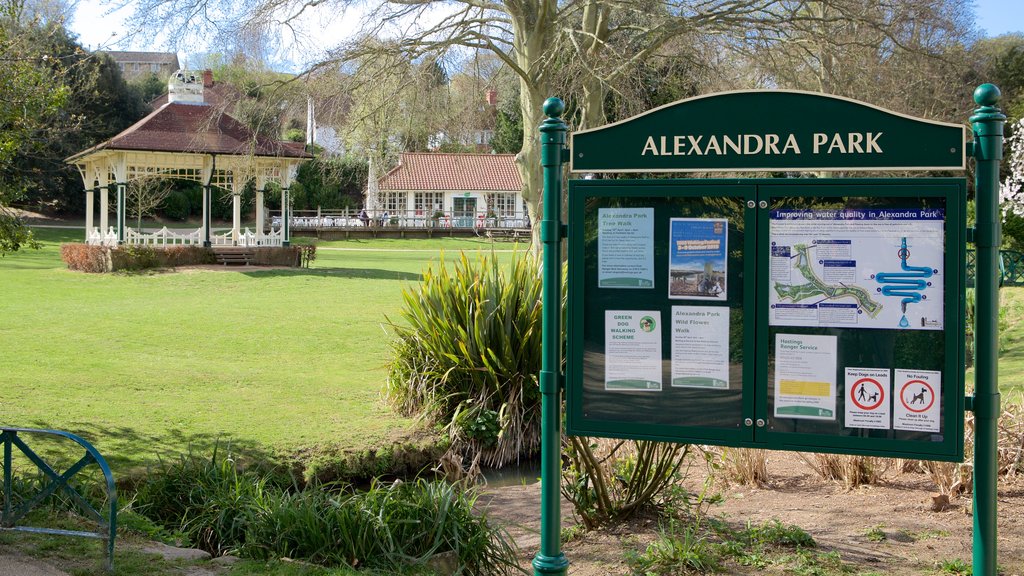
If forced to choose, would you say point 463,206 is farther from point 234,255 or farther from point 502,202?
point 234,255

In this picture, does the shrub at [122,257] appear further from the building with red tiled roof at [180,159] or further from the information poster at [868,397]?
the information poster at [868,397]

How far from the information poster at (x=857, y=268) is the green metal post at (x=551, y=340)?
94cm

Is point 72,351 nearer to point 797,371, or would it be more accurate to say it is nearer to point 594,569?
point 594,569

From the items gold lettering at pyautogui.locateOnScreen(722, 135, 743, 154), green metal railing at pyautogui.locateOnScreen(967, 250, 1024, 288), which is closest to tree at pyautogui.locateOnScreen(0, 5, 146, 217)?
gold lettering at pyautogui.locateOnScreen(722, 135, 743, 154)

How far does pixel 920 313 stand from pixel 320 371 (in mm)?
9433

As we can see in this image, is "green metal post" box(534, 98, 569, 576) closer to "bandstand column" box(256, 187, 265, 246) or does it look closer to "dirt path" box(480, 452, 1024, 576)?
"dirt path" box(480, 452, 1024, 576)

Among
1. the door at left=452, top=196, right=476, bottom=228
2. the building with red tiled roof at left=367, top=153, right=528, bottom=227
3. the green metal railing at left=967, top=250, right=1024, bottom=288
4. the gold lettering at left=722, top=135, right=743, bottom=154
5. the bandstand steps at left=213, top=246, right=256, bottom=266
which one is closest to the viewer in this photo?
the gold lettering at left=722, top=135, right=743, bottom=154

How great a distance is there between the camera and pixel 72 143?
48.9m

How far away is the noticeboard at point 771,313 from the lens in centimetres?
402

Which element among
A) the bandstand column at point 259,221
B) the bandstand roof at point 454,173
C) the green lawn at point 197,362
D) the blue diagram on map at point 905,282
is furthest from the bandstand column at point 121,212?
the bandstand roof at point 454,173

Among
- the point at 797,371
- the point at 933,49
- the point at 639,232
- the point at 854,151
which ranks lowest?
Result: the point at 797,371

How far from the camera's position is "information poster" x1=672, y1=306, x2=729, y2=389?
4.25 metres

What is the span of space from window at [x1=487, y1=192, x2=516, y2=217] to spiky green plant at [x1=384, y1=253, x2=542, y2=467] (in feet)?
183

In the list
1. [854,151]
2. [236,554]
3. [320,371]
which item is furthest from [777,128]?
[320,371]
